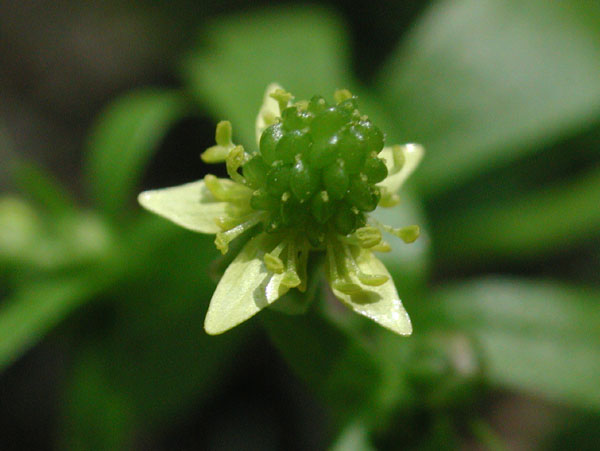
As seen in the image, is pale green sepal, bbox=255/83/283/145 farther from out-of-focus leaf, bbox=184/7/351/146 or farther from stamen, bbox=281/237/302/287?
out-of-focus leaf, bbox=184/7/351/146

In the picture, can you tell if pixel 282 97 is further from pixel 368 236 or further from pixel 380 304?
pixel 380 304

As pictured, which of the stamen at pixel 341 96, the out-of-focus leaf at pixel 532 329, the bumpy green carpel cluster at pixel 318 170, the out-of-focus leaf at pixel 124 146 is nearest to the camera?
the bumpy green carpel cluster at pixel 318 170

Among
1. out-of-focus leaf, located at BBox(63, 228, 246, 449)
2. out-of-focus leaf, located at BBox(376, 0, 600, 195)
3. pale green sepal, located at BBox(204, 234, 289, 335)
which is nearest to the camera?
pale green sepal, located at BBox(204, 234, 289, 335)

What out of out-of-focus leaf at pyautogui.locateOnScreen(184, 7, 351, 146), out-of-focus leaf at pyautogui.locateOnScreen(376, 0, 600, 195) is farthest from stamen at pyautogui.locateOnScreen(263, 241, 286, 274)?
out-of-focus leaf at pyautogui.locateOnScreen(376, 0, 600, 195)

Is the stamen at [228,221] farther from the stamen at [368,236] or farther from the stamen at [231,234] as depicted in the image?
the stamen at [368,236]

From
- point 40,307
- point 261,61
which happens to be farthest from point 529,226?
point 40,307

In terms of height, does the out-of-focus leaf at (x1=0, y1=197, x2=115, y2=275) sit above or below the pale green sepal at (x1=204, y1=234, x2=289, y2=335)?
above

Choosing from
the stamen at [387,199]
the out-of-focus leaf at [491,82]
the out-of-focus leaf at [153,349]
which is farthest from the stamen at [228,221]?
the out-of-focus leaf at [491,82]

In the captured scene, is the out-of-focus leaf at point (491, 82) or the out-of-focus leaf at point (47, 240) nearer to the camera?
the out-of-focus leaf at point (47, 240)
